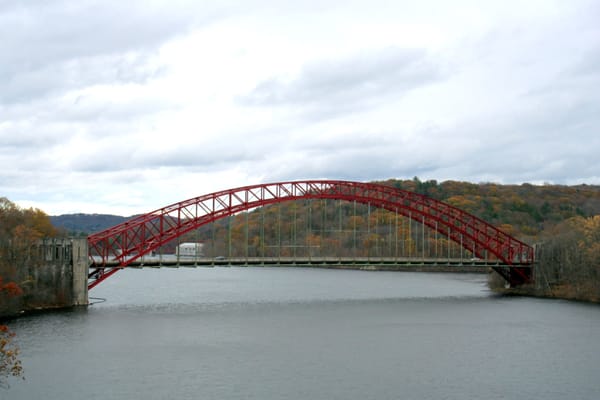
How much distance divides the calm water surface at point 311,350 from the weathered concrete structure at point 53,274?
7.00 feet

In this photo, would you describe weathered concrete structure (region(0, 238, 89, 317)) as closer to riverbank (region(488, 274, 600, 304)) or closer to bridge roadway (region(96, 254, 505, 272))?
bridge roadway (region(96, 254, 505, 272))

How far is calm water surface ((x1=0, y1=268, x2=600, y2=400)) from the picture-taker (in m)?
28.6

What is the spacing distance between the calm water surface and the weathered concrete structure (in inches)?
84.0

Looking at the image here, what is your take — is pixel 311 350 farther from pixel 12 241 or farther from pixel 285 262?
pixel 12 241

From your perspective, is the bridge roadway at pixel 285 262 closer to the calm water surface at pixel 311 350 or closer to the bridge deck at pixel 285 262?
the bridge deck at pixel 285 262

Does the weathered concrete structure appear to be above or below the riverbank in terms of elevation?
above

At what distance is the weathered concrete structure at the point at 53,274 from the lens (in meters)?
48.9

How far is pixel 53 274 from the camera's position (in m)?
51.0

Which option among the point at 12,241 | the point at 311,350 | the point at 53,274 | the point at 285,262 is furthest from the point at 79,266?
the point at 311,350

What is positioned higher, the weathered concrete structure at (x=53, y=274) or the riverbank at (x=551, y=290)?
the weathered concrete structure at (x=53, y=274)

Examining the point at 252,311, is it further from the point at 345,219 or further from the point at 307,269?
the point at 307,269

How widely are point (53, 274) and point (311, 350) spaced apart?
23139mm

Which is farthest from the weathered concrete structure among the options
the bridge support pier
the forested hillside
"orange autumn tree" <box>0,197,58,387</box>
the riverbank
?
the riverbank

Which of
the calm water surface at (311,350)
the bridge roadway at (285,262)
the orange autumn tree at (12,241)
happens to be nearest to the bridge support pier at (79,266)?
the calm water surface at (311,350)
